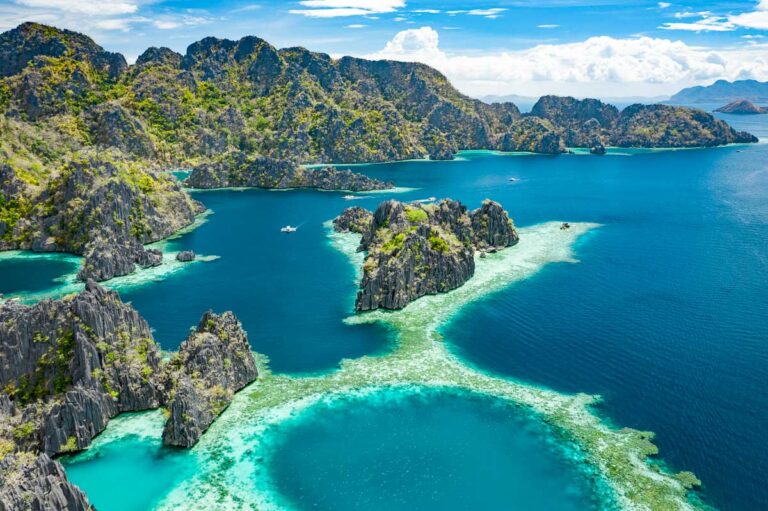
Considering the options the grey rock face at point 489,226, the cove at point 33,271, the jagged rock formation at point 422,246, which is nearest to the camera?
the jagged rock formation at point 422,246

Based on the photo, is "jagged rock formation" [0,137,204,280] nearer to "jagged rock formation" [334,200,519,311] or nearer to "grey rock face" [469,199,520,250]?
"jagged rock formation" [334,200,519,311]

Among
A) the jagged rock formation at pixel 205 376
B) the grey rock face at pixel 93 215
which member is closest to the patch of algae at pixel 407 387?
the jagged rock formation at pixel 205 376

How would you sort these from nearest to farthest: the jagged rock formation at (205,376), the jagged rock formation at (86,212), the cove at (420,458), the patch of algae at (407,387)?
the cove at (420,458) → the patch of algae at (407,387) → the jagged rock formation at (205,376) → the jagged rock formation at (86,212)

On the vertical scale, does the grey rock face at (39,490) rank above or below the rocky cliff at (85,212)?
below

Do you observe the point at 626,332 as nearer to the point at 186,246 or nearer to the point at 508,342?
the point at 508,342

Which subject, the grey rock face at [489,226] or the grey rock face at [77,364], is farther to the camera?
the grey rock face at [489,226]

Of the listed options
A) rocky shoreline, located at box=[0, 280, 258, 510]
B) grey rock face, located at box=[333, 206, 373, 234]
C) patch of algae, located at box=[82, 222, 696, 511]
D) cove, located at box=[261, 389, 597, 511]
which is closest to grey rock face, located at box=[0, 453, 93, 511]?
patch of algae, located at box=[82, 222, 696, 511]

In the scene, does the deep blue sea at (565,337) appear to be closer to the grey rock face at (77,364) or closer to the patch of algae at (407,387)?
the patch of algae at (407,387)
